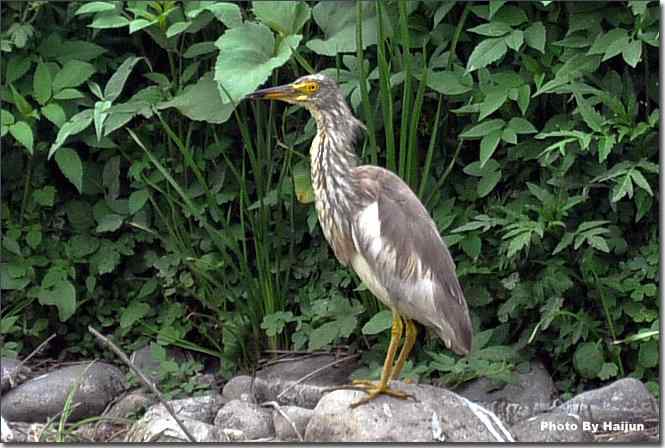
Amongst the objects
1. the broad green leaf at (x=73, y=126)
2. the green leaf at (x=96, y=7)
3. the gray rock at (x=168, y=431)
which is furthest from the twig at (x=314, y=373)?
the green leaf at (x=96, y=7)

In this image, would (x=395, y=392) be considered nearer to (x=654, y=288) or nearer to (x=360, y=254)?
(x=360, y=254)

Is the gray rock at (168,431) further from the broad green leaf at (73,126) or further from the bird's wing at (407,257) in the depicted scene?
the broad green leaf at (73,126)

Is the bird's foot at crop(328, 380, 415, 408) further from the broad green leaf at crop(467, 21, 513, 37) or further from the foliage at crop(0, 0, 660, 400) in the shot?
the broad green leaf at crop(467, 21, 513, 37)

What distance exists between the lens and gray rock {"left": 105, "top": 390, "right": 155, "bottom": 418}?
4605mm

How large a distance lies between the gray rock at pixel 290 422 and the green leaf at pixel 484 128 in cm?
117

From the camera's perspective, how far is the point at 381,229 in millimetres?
3766

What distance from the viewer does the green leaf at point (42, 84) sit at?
4824 millimetres

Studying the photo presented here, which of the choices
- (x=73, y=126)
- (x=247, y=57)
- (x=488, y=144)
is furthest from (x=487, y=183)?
(x=73, y=126)

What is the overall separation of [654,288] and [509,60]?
3.40 ft

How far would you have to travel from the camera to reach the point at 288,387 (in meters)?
4.63

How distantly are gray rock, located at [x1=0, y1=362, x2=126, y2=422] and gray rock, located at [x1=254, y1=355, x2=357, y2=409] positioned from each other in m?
0.59

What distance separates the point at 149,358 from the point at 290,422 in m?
1.11

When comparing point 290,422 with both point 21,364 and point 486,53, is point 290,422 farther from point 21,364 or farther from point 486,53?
point 486,53

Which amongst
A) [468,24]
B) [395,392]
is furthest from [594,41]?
[395,392]
